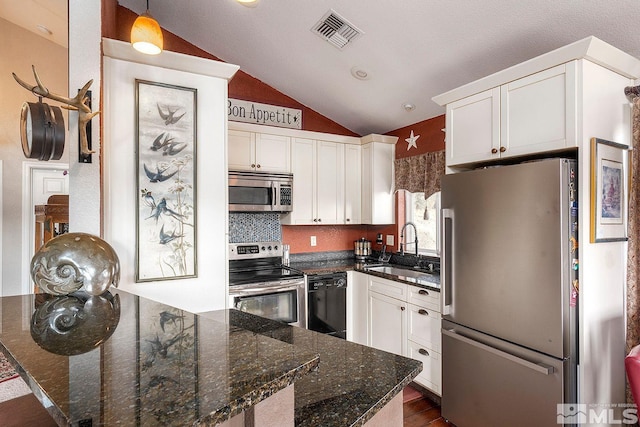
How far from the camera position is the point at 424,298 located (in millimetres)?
2781

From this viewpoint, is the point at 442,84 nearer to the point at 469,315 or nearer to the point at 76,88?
the point at 469,315

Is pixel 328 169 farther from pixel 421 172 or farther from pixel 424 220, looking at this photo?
pixel 424 220

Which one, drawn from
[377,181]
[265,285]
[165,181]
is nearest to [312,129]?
[377,181]

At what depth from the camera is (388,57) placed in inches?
109

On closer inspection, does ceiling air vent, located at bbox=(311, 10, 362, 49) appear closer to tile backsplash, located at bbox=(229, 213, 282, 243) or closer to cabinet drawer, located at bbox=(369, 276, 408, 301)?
tile backsplash, located at bbox=(229, 213, 282, 243)

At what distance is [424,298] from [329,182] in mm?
1640

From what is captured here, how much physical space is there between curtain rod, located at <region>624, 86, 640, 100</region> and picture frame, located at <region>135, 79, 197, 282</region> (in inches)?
101

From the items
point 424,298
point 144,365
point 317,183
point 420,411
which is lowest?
point 420,411

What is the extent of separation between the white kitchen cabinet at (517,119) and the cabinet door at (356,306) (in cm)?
154

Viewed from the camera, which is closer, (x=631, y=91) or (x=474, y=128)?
(x=631, y=91)

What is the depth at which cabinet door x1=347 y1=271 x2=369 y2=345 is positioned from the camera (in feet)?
11.4

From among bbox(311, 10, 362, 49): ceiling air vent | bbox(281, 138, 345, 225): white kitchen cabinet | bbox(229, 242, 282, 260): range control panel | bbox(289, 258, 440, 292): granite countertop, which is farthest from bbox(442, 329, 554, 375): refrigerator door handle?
bbox(311, 10, 362, 49): ceiling air vent

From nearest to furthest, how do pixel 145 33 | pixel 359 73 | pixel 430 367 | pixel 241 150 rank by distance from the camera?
pixel 145 33
pixel 430 367
pixel 359 73
pixel 241 150

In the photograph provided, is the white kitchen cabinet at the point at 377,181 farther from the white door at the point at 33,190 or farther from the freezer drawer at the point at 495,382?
the white door at the point at 33,190
